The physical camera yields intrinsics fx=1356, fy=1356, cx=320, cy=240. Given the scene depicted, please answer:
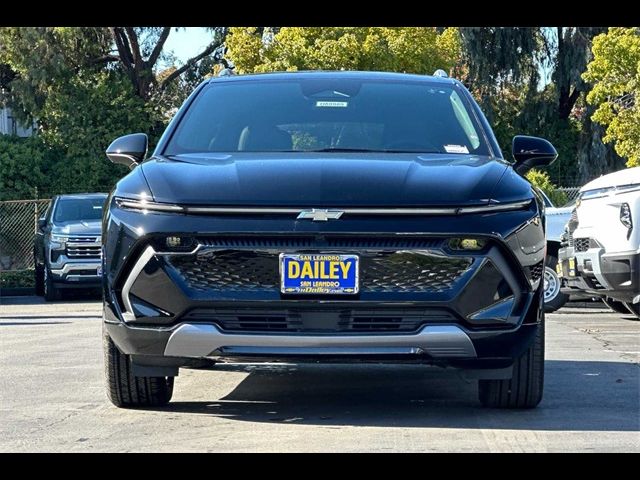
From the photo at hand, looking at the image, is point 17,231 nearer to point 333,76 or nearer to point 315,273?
point 333,76

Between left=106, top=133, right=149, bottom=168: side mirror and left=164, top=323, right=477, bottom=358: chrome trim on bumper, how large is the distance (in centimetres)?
163

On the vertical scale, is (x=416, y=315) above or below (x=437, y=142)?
below

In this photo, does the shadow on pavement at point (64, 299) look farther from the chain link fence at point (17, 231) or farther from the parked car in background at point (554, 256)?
the parked car in background at point (554, 256)

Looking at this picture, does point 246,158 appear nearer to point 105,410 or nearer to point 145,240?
point 145,240

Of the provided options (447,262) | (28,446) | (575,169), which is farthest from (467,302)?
(575,169)

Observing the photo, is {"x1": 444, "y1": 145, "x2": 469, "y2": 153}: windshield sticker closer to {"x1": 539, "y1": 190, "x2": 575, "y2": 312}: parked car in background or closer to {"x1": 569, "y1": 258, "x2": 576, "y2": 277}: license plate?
{"x1": 569, "y1": 258, "x2": 576, "y2": 277}: license plate

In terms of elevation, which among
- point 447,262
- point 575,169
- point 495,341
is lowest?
point 575,169

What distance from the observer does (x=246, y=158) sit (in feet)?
22.4

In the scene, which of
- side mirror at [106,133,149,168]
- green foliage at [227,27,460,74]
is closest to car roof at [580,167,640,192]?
side mirror at [106,133,149,168]

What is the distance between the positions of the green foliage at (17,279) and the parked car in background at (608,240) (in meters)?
15.0

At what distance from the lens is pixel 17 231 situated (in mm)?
28203

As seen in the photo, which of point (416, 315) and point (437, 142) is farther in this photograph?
point (437, 142)

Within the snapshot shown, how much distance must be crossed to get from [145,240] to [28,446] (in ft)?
3.49

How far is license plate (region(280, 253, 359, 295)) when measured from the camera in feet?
20.0
